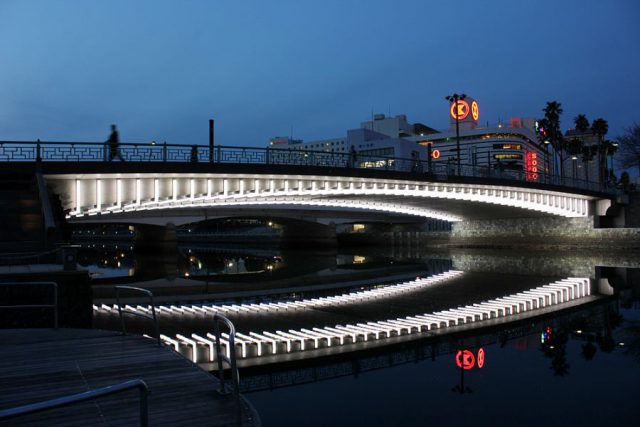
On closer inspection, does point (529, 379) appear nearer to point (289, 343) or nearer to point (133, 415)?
point (289, 343)

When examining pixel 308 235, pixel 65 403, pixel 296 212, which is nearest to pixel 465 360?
pixel 65 403

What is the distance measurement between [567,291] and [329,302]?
25.6 ft

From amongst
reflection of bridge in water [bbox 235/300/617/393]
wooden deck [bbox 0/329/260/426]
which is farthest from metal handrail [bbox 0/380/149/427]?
reflection of bridge in water [bbox 235/300/617/393]

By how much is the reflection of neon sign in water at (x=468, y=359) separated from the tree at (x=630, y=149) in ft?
142

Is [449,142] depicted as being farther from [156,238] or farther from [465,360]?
[465,360]

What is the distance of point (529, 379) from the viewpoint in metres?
7.48

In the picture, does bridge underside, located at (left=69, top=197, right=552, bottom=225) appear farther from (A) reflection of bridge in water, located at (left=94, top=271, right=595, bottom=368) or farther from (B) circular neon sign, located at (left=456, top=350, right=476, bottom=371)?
(B) circular neon sign, located at (left=456, top=350, right=476, bottom=371)

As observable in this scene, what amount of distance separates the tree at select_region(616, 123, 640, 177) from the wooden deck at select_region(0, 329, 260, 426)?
47.5 m

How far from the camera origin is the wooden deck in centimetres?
462

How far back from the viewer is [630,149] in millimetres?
45406

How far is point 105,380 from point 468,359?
18.0ft

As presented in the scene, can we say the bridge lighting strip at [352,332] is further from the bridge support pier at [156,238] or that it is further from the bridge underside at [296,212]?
the bridge support pier at [156,238]

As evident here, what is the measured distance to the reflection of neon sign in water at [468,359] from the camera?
8.20 metres

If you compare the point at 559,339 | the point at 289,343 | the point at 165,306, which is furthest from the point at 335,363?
the point at 165,306
